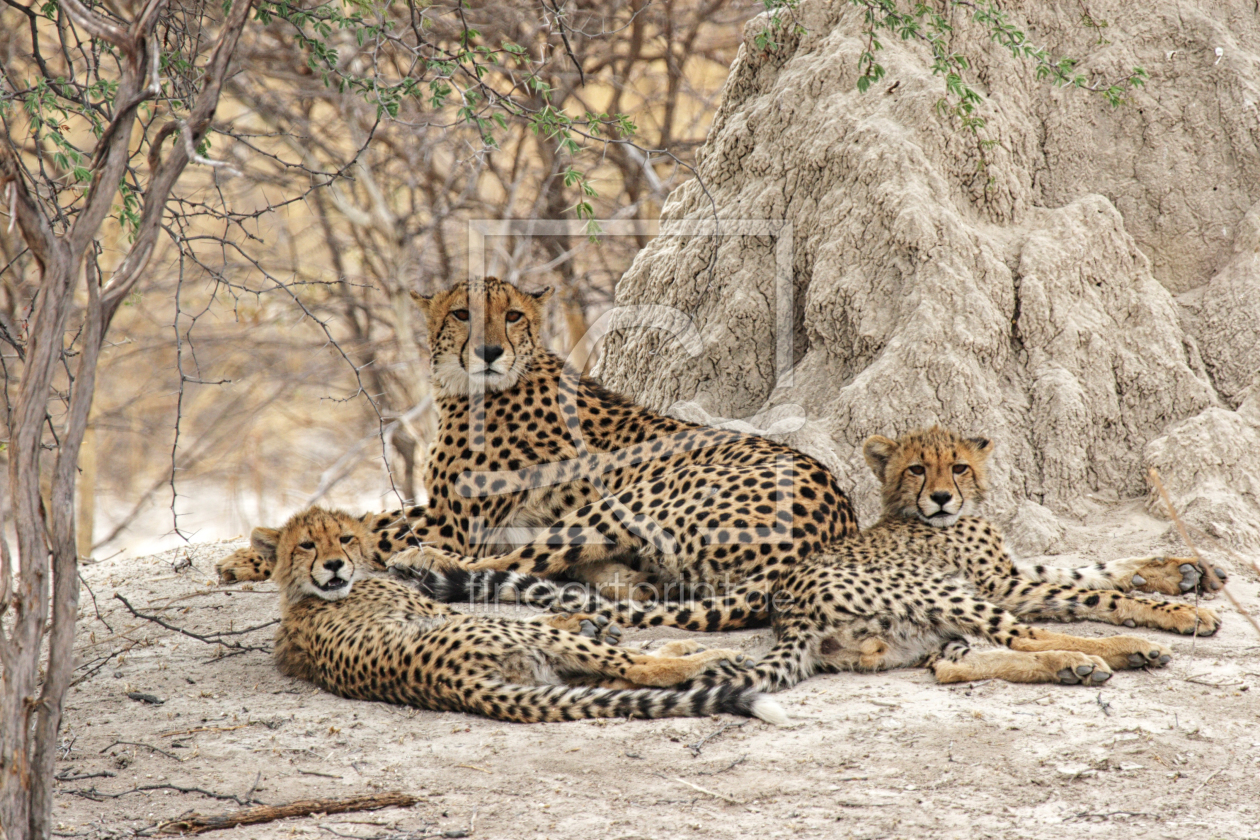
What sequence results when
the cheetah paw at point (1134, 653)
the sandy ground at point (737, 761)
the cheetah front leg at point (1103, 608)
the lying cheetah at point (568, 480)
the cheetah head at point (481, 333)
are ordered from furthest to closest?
the cheetah head at point (481, 333) < the lying cheetah at point (568, 480) < the cheetah front leg at point (1103, 608) < the cheetah paw at point (1134, 653) < the sandy ground at point (737, 761)

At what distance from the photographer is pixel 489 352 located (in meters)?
4.64

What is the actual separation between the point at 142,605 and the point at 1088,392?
12.6 ft

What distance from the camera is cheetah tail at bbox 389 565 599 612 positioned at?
4035 millimetres

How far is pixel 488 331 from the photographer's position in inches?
182

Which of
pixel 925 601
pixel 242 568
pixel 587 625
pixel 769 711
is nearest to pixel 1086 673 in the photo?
pixel 925 601

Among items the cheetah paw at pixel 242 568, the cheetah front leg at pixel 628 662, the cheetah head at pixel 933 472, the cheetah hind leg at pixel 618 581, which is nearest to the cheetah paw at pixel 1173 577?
the cheetah head at pixel 933 472

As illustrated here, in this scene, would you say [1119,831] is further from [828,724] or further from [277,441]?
[277,441]

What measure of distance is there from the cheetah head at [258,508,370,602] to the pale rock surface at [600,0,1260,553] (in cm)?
183

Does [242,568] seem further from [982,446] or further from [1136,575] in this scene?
[1136,575]

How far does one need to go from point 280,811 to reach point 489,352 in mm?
2446

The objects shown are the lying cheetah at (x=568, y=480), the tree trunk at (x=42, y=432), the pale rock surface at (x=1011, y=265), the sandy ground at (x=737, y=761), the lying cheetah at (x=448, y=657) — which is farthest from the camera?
the pale rock surface at (x=1011, y=265)

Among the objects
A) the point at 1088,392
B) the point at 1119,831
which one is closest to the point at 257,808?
the point at 1119,831

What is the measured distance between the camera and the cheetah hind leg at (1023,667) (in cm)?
309

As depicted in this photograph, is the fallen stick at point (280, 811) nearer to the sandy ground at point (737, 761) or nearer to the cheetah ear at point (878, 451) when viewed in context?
the sandy ground at point (737, 761)
